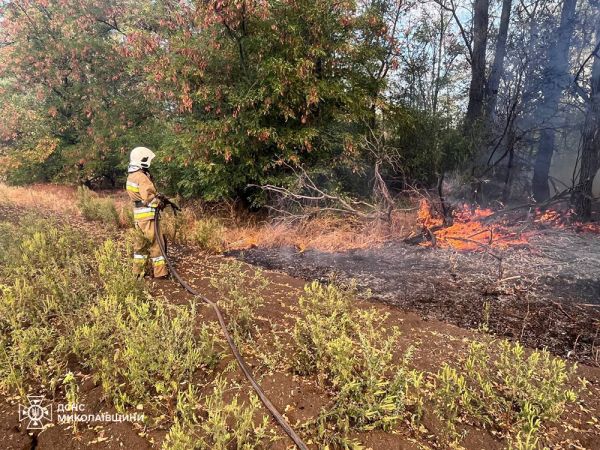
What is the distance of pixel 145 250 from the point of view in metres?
4.76

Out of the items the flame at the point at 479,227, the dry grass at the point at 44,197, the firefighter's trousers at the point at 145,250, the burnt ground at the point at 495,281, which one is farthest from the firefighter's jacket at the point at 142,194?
the dry grass at the point at 44,197

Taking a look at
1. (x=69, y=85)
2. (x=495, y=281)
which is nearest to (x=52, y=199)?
(x=69, y=85)

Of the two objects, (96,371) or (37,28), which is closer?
(96,371)

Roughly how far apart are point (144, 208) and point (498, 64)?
10.8 m

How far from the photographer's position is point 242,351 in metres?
3.06

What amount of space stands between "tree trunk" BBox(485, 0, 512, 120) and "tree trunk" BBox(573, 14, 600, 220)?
7.55 feet

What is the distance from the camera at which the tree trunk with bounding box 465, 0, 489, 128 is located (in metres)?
9.84

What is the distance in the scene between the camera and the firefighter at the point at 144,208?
4445 millimetres

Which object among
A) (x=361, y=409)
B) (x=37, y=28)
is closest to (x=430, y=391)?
(x=361, y=409)

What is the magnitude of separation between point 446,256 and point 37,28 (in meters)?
14.9

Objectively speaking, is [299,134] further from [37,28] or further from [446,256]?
[37,28]

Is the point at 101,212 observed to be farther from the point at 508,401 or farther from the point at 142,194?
the point at 508,401

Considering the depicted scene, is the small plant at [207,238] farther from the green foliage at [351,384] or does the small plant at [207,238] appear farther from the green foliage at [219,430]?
the green foliage at [219,430]

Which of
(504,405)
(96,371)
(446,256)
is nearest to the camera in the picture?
(504,405)
